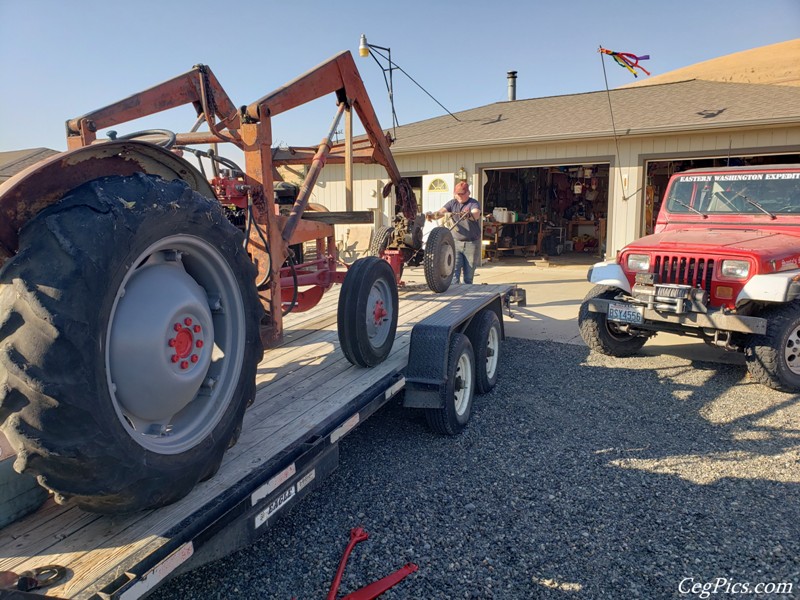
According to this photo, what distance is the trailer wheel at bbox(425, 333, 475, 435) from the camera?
402 centimetres

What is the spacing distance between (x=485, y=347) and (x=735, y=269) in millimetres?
2391

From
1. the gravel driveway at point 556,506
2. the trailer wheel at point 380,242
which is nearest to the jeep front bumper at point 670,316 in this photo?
the gravel driveway at point 556,506

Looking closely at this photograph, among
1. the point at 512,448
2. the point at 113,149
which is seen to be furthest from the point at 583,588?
the point at 113,149

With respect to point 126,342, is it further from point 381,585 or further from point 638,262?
point 638,262

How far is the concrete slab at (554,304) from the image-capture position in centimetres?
672

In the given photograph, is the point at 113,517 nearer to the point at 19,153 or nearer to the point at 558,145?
the point at 558,145

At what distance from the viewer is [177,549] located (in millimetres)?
1912

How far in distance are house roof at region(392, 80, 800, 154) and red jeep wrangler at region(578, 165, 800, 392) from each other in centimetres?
557

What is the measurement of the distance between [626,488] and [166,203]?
3083 millimetres

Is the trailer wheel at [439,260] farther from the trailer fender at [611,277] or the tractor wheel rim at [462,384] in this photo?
the tractor wheel rim at [462,384]

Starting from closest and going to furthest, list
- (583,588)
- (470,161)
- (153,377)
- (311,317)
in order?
(153,377)
(583,588)
(311,317)
(470,161)

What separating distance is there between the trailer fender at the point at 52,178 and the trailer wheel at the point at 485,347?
3439 millimetres

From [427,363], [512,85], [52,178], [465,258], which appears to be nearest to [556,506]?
[427,363]

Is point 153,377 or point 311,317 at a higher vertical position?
point 153,377
